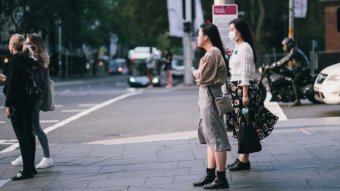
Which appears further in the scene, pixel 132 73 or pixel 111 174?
pixel 132 73

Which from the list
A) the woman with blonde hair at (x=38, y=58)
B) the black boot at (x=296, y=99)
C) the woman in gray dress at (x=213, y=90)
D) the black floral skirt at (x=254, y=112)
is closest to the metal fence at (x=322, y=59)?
the black boot at (x=296, y=99)

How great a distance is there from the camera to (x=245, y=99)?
313 inches

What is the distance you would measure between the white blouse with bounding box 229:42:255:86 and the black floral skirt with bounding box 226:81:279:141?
0.51 feet

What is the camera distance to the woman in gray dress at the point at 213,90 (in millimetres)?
7137

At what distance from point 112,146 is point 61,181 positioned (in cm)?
300

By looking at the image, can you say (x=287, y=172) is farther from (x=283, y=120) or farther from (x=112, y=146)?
(x=283, y=120)

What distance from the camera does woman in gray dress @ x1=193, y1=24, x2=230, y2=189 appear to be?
7.14 metres

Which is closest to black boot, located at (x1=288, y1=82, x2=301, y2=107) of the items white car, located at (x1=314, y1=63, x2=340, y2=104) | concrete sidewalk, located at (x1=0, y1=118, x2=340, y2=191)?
white car, located at (x1=314, y1=63, x2=340, y2=104)

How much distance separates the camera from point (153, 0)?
146 ft

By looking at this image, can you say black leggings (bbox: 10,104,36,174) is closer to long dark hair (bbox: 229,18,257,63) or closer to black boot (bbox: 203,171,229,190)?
black boot (bbox: 203,171,229,190)

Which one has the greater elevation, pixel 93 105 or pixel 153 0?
pixel 153 0

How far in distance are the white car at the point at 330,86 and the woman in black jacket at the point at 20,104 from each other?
732 centimetres

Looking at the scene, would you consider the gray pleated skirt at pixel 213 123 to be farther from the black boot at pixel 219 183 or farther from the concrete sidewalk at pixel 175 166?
the concrete sidewalk at pixel 175 166

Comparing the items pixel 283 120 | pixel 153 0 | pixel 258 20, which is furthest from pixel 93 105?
pixel 258 20
